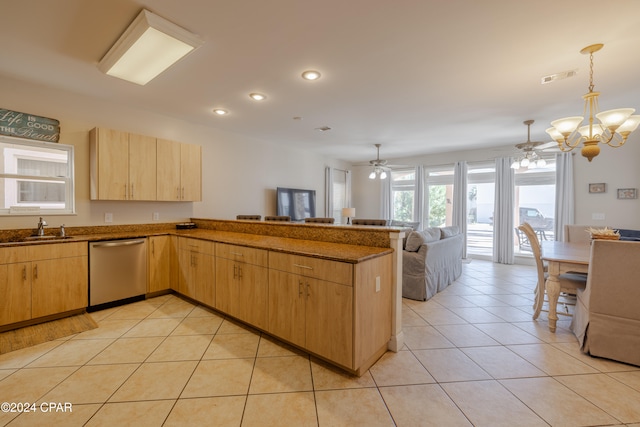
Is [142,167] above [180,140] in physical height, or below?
below

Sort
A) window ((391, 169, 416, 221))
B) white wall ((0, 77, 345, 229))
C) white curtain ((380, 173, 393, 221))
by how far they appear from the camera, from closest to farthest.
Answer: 1. white wall ((0, 77, 345, 229))
2. window ((391, 169, 416, 221))
3. white curtain ((380, 173, 393, 221))

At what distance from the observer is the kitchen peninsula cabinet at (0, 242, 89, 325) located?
261 centimetres

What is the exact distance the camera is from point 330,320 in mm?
2021

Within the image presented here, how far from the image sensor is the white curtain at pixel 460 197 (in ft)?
22.0

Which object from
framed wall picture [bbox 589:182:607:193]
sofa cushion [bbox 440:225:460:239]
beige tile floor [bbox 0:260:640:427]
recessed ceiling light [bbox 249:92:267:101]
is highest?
recessed ceiling light [bbox 249:92:267:101]

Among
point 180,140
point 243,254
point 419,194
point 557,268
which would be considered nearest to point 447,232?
point 557,268

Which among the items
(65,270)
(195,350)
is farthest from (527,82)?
(65,270)

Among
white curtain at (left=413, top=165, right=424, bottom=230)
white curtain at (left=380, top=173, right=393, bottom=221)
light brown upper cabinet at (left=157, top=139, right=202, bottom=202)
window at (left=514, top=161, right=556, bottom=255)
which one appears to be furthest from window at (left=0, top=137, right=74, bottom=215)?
window at (left=514, top=161, right=556, bottom=255)

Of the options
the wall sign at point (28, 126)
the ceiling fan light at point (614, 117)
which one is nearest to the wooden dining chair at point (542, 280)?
the ceiling fan light at point (614, 117)

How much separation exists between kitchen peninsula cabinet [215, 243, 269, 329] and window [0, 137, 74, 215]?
90.9 inches

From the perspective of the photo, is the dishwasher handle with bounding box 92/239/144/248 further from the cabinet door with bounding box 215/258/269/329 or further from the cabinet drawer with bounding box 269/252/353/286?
the cabinet drawer with bounding box 269/252/353/286

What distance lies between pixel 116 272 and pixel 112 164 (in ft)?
4.61

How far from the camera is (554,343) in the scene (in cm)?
253

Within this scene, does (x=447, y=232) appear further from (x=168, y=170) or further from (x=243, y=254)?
(x=168, y=170)
